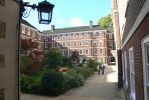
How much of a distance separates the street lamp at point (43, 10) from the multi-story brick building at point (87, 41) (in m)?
66.4

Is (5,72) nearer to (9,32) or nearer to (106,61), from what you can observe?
(9,32)

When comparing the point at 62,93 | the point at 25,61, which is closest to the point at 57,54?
the point at 25,61

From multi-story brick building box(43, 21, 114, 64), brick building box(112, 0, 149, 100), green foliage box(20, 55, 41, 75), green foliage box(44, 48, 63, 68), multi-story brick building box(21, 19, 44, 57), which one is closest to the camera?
brick building box(112, 0, 149, 100)

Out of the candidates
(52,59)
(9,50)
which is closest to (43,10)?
(9,50)

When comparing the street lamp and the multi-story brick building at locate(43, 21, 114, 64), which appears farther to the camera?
the multi-story brick building at locate(43, 21, 114, 64)

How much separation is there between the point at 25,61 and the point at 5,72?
2041 cm

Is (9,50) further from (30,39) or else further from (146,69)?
(30,39)

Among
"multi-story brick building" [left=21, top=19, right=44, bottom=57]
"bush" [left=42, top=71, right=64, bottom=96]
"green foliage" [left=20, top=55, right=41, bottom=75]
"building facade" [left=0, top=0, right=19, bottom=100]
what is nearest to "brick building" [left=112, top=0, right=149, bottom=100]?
"building facade" [left=0, top=0, right=19, bottom=100]

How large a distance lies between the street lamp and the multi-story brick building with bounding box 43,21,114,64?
66441mm

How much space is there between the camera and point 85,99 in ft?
51.2

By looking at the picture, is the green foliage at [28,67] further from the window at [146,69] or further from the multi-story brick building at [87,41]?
the multi-story brick building at [87,41]

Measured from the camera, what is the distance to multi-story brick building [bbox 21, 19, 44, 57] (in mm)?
30875

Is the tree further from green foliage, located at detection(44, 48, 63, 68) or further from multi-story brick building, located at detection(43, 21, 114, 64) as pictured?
green foliage, located at detection(44, 48, 63, 68)

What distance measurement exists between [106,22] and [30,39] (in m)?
38.8
